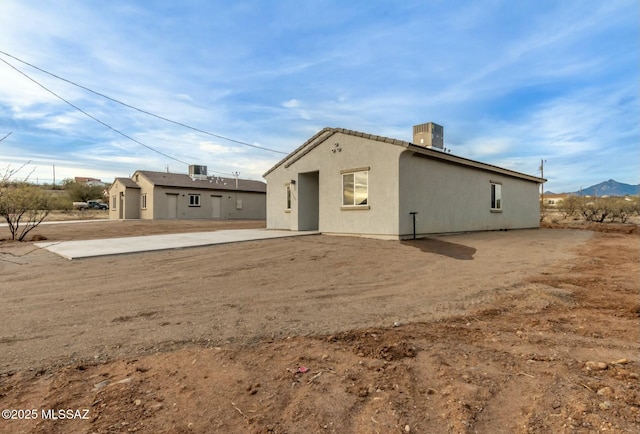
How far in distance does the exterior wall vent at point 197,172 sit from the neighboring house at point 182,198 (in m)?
0.10

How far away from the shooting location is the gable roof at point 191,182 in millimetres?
30203

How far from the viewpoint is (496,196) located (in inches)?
688

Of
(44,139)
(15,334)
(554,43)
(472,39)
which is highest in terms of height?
(472,39)

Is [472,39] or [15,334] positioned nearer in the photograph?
[15,334]

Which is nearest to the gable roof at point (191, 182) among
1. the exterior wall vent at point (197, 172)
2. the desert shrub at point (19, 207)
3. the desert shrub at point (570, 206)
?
the exterior wall vent at point (197, 172)

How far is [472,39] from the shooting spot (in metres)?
12.0

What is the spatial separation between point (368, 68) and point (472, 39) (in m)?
4.30

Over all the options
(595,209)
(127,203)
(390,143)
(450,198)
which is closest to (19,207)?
(390,143)

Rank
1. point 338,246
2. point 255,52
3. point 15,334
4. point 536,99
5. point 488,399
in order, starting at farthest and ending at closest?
point 536,99 < point 255,52 < point 338,246 < point 15,334 < point 488,399

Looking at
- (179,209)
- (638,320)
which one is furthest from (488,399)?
(179,209)

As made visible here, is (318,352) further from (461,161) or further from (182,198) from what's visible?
(182,198)

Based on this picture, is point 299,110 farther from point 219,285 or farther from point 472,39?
point 219,285

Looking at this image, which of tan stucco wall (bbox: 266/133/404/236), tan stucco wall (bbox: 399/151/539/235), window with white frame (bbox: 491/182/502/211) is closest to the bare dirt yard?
tan stucco wall (bbox: 266/133/404/236)

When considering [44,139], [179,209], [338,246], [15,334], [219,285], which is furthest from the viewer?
[179,209]
